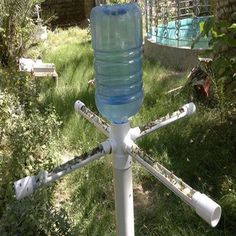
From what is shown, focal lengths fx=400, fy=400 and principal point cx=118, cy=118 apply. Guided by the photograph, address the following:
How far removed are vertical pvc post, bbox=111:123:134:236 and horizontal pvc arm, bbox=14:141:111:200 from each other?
0.04m

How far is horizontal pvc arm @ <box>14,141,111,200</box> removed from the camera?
46.5 inches

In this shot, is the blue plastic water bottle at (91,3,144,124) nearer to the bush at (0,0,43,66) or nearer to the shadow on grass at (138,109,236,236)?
the shadow on grass at (138,109,236,236)

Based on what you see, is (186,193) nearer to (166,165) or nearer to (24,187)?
(24,187)

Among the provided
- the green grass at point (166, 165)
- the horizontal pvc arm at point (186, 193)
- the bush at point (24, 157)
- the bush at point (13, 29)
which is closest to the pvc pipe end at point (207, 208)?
the horizontal pvc arm at point (186, 193)

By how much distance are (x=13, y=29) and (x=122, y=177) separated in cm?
505

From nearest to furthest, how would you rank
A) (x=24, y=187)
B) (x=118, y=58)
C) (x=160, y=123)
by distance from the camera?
(x=24, y=187) → (x=118, y=58) → (x=160, y=123)

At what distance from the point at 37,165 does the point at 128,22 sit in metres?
2.03

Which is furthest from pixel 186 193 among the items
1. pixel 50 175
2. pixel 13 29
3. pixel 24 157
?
pixel 13 29

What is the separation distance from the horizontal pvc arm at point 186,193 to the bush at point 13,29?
15.3 ft

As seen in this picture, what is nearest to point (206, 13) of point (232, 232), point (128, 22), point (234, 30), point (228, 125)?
point (228, 125)

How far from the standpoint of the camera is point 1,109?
3279mm

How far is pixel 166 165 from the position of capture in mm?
3213

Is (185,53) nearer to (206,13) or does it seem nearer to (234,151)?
(206,13)

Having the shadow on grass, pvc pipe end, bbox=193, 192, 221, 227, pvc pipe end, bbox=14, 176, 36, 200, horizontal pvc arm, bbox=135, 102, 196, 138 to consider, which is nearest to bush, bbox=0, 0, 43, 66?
the shadow on grass
